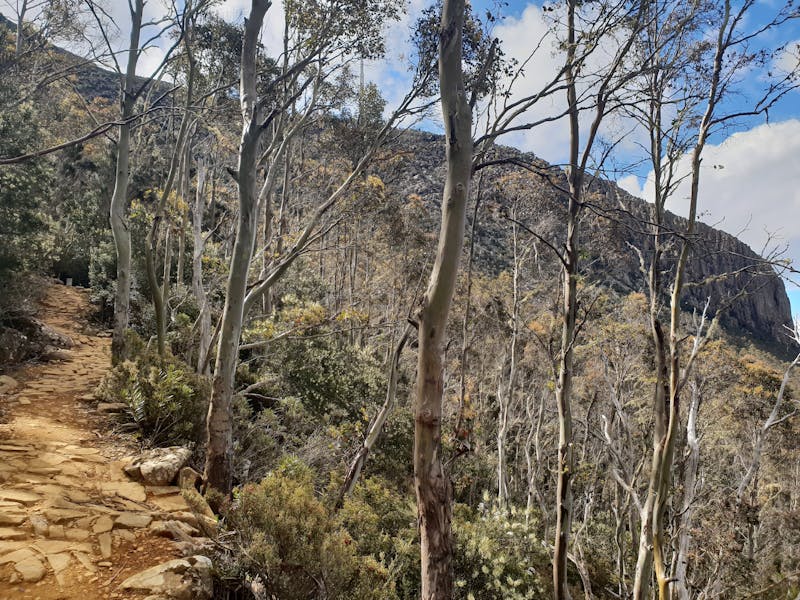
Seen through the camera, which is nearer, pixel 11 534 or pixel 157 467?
pixel 11 534

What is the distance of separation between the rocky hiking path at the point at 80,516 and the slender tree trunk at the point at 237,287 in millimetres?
465

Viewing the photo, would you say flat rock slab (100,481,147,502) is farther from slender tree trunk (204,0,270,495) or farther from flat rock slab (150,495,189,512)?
slender tree trunk (204,0,270,495)

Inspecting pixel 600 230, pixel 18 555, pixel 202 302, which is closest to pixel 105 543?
pixel 18 555

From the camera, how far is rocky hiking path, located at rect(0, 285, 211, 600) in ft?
9.19

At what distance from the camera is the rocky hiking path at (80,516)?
2801 millimetres

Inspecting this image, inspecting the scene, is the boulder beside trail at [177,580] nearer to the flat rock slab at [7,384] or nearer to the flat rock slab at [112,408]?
the flat rock slab at [112,408]

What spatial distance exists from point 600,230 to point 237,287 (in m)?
6.28

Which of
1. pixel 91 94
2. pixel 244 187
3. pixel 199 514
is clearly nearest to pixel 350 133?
pixel 244 187

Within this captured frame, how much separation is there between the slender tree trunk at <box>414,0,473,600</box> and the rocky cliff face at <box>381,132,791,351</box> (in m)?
0.57

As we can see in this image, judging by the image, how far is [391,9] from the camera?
714cm

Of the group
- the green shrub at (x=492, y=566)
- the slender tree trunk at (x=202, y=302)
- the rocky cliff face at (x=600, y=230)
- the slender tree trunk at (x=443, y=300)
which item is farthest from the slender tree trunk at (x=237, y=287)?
the green shrub at (x=492, y=566)

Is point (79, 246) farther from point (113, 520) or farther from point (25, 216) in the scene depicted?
point (113, 520)

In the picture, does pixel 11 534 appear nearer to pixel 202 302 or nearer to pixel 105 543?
pixel 105 543

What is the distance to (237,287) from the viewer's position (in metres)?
4.60
